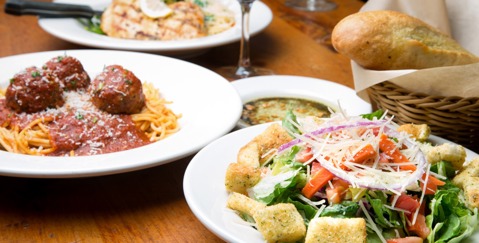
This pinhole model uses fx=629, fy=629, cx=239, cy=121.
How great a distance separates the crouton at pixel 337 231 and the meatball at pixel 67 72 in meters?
1.08

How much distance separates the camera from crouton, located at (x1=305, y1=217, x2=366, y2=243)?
123 cm

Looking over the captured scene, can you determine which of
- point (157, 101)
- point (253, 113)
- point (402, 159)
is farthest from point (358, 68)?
point (157, 101)

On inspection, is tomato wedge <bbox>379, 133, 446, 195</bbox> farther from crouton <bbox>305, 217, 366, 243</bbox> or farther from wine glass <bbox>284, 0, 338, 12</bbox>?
wine glass <bbox>284, 0, 338, 12</bbox>

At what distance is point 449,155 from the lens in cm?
151

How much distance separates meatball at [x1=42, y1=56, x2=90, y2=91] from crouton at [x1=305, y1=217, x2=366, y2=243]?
42.6 inches

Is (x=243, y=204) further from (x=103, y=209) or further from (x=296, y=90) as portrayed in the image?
(x=296, y=90)

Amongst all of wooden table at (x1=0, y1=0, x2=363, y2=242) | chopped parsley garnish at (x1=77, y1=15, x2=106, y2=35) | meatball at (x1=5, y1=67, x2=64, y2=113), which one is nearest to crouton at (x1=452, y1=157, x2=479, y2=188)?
wooden table at (x1=0, y1=0, x2=363, y2=242)

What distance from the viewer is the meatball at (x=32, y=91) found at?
6.25 ft

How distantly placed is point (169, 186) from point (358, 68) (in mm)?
684

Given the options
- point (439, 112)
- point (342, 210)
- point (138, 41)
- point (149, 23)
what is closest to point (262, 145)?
point (342, 210)

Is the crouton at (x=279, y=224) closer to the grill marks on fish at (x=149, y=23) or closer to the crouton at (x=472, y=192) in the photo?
the crouton at (x=472, y=192)

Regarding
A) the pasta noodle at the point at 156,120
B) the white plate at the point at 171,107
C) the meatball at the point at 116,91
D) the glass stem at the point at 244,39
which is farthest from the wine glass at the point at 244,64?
the meatball at the point at 116,91

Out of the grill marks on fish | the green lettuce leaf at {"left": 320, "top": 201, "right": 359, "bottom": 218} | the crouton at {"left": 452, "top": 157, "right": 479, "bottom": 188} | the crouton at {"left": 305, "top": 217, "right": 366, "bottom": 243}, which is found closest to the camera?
the crouton at {"left": 305, "top": 217, "right": 366, "bottom": 243}

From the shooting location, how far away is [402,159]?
1.44 m
